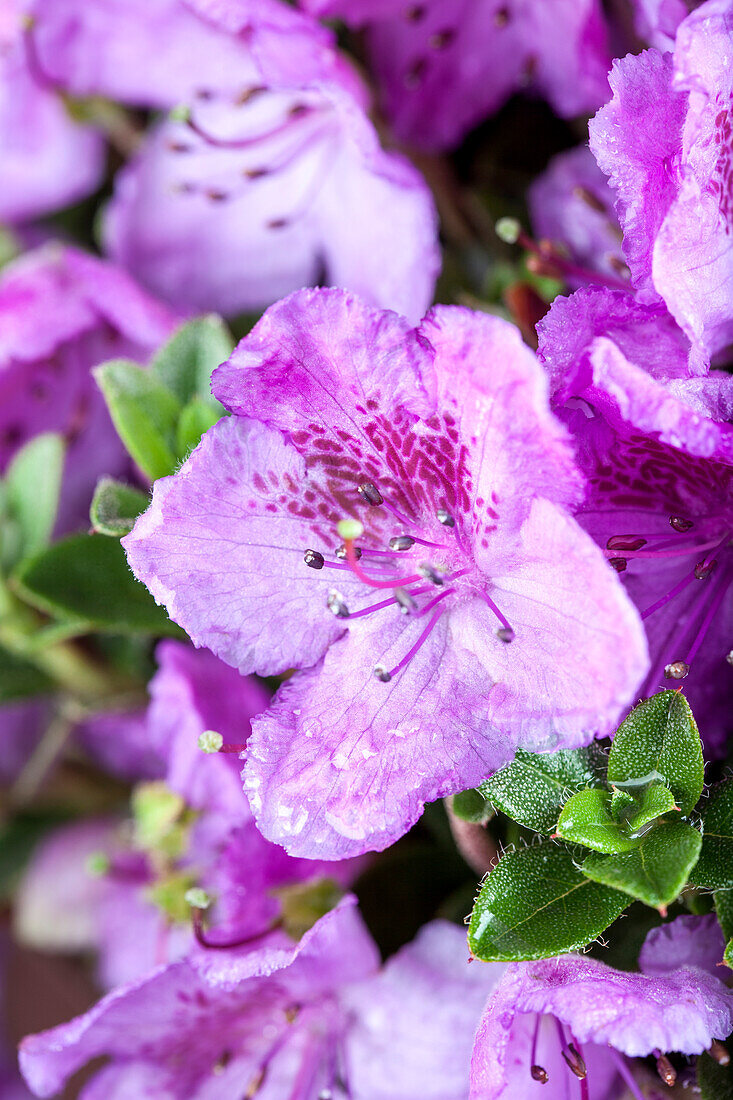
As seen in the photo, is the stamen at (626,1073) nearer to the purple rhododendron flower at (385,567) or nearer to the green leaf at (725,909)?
the green leaf at (725,909)

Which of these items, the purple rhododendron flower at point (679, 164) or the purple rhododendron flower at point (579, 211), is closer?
the purple rhododendron flower at point (679, 164)

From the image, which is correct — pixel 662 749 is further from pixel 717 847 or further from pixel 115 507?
pixel 115 507

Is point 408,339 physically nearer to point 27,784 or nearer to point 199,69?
point 199,69

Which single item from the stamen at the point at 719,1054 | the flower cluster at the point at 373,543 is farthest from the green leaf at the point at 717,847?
the stamen at the point at 719,1054

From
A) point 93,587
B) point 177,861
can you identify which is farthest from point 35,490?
point 177,861

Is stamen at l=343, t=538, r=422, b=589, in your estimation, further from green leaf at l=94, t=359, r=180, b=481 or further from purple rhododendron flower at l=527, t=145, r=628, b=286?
purple rhododendron flower at l=527, t=145, r=628, b=286

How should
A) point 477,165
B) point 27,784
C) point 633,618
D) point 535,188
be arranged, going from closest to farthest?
point 633,618
point 535,188
point 477,165
point 27,784

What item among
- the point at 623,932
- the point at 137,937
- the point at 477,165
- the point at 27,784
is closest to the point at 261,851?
the point at 623,932
